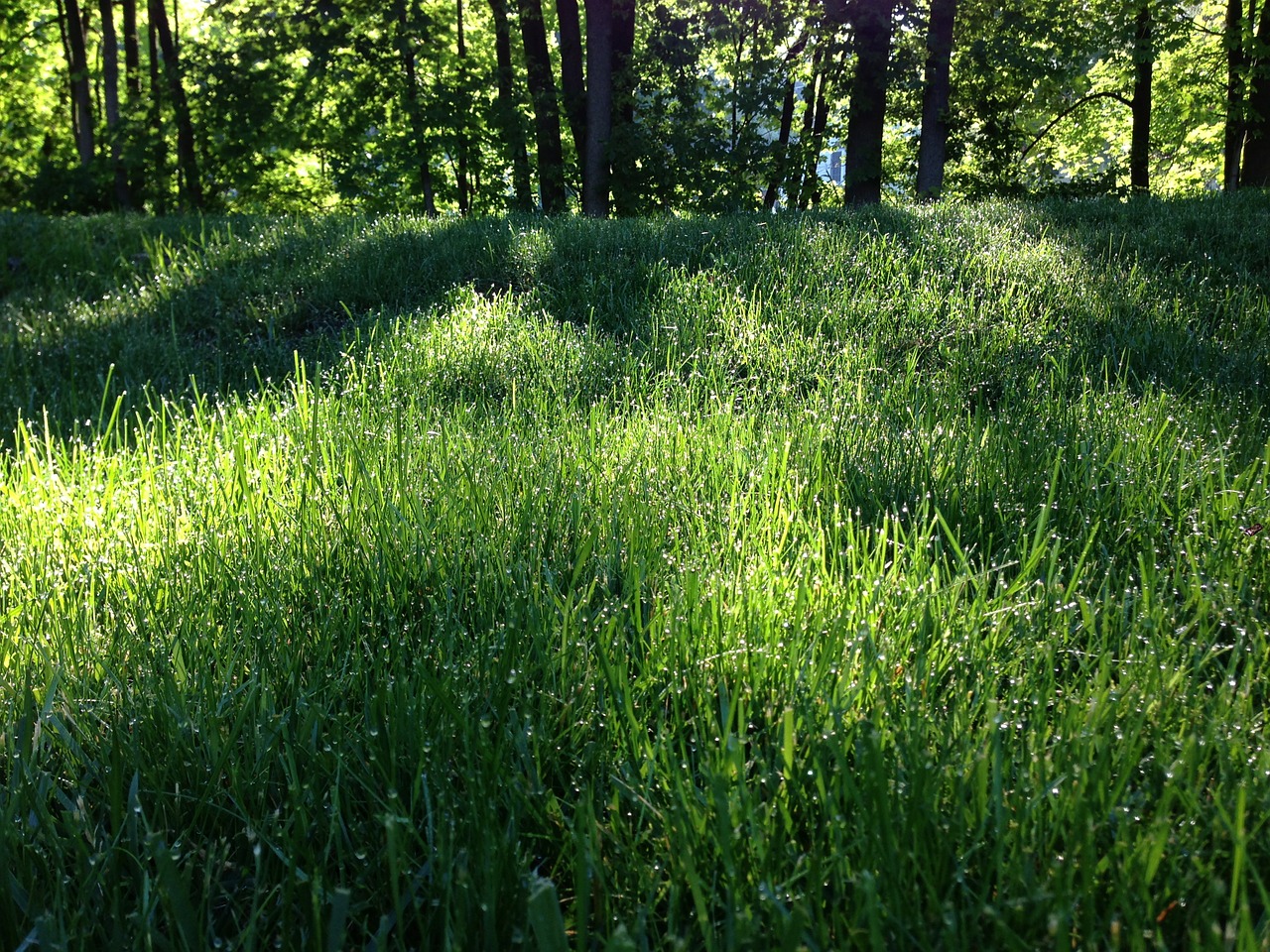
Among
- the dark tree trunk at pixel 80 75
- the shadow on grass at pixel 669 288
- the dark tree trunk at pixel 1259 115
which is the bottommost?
the shadow on grass at pixel 669 288

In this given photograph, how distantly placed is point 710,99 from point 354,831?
16.7 metres

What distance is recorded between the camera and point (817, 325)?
189 inches

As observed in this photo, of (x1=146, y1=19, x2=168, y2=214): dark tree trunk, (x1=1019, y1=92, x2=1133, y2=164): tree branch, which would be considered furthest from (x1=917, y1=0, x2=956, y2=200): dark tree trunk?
(x1=146, y1=19, x2=168, y2=214): dark tree trunk

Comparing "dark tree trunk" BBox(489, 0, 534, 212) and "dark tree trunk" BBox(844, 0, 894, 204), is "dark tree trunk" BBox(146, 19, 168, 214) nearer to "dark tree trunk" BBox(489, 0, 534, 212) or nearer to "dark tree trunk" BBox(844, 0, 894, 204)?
"dark tree trunk" BBox(489, 0, 534, 212)

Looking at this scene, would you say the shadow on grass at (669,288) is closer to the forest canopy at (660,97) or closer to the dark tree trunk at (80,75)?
the forest canopy at (660,97)

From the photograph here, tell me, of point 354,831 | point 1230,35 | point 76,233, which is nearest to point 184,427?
point 354,831

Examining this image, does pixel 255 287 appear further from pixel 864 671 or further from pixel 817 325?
pixel 864 671

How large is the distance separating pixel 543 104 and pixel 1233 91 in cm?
1181

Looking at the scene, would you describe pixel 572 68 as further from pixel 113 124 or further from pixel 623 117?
pixel 113 124

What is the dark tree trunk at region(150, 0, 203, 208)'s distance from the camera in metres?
17.3

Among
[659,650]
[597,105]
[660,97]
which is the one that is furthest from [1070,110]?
[659,650]

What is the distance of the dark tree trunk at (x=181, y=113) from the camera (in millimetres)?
17333

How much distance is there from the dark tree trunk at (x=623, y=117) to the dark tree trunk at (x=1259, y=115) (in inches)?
385

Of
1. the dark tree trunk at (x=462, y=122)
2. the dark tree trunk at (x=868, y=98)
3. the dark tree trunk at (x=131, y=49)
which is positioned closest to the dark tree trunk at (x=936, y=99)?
the dark tree trunk at (x=868, y=98)
